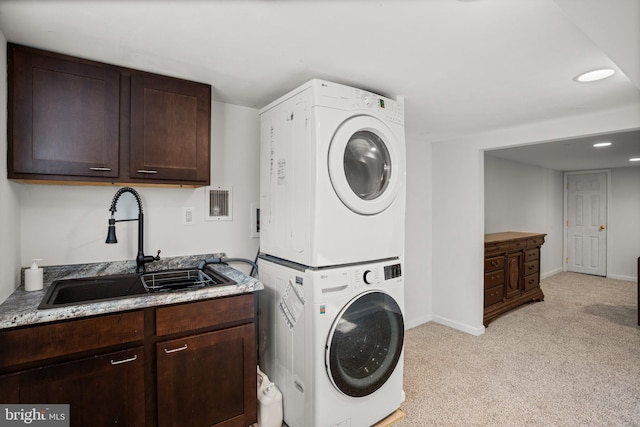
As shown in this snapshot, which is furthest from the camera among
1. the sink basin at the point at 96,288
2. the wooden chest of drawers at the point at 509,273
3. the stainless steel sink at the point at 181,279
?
the wooden chest of drawers at the point at 509,273

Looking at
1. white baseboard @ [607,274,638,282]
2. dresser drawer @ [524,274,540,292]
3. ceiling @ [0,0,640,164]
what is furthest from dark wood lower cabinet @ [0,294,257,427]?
white baseboard @ [607,274,638,282]

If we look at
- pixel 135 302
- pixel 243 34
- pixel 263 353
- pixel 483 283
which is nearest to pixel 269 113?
pixel 243 34

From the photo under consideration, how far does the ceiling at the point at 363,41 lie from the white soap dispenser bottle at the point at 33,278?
1.10m

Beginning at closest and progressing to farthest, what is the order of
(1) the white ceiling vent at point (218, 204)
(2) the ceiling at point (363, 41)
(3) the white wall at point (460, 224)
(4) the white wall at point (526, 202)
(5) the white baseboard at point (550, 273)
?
(2) the ceiling at point (363, 41), (1) the white ceiling vent at point (218, 204), (3) the white wall at point (460, 224), (4) the white wall at point (526, 202), (5) the white baseboard at point (550, 273)

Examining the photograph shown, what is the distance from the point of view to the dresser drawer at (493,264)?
3582 mm

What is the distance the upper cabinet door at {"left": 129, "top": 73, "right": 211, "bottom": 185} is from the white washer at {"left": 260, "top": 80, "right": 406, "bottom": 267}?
425 millimetres

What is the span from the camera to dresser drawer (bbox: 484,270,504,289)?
359cm

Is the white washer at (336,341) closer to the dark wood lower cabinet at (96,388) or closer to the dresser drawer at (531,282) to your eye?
the dark wood lower cabinet at (96,388)

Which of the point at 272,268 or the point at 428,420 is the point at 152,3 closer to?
the point at 272,268

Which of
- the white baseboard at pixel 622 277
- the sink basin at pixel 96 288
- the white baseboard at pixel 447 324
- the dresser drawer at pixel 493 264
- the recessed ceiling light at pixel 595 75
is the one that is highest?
the recessed ceiling light at pixel 595 75

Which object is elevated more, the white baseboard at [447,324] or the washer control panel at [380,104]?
the washer control panel at [380,104]

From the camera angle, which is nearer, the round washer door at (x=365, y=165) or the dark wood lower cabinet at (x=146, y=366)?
the dark wood lower cabinet at (x=146, y=366)

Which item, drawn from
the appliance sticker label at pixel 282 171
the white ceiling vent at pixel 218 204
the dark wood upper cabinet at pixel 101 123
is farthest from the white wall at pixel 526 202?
the dark wood upper cabinet at pixel 101 123

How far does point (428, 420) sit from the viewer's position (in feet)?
6.70
